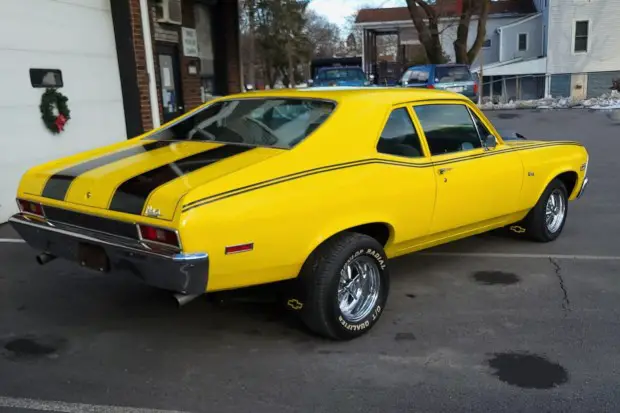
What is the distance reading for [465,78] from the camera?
20.5 meters

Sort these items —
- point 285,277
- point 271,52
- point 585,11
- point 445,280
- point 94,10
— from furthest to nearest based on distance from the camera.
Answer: point 271,52, point 585,11, point 94,10, point 445,280, point 285,277

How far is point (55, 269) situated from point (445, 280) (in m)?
3.43

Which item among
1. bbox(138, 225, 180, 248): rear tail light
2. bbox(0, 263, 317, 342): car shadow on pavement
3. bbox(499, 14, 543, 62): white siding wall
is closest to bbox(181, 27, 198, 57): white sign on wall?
bbox(0, 263, 317, 342): car shadow on pavement

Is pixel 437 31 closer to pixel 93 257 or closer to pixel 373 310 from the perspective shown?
pixel 373 310

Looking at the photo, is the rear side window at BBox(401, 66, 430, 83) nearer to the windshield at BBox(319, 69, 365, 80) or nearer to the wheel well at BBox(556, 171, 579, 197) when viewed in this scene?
the windshield at BBox(319, 69, 365, 80)

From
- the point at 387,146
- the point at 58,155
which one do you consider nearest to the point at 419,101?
the point at 387,146

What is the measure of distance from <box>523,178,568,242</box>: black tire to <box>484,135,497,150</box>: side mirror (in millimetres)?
958

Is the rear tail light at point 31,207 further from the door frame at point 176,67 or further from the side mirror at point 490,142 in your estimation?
the door frame at point 176,67

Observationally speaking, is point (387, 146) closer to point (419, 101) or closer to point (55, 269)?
point (419, 101)

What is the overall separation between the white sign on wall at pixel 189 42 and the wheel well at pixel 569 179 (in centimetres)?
726

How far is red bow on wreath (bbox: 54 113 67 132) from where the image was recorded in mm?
7754

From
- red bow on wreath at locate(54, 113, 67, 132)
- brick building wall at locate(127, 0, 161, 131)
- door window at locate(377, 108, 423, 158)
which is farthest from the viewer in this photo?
brick building wall at locate(127, 0, 161, 131)

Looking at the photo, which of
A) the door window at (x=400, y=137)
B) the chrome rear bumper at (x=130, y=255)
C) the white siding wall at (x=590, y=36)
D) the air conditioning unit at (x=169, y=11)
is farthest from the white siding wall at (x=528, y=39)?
the chrome rear bumper at (x=130, y=255)

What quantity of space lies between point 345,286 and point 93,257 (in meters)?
1.56
